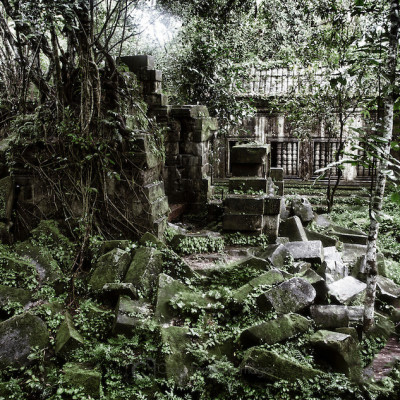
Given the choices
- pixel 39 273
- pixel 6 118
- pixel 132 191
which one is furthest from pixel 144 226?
pixel 6 118

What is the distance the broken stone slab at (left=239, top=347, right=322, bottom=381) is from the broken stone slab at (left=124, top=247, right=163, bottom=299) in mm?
1632

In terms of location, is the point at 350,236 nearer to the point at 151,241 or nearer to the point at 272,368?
the point at 151,241

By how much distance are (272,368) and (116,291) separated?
6.73 feet

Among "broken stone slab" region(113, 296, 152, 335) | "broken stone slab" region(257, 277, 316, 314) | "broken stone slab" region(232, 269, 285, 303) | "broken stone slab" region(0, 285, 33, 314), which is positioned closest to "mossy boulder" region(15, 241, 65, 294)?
"broken stone slab" region(0, 285, 33, 314)

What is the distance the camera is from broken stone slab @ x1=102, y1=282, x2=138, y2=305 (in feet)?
15.7

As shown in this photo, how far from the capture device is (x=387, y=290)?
5.90 metres

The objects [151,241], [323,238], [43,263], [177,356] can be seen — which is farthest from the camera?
[323,238]

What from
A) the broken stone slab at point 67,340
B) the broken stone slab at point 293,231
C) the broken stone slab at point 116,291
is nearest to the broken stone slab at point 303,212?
the broken stone slab at point 293,231

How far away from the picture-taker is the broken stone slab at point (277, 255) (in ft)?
19.3

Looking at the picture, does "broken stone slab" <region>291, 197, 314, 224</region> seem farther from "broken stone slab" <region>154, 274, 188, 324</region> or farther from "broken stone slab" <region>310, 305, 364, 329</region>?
"broken stone slab" <region>154, 274, 188, 324</region>

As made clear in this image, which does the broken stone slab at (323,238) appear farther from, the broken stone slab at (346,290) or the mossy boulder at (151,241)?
the mossy boulder at (151,241)

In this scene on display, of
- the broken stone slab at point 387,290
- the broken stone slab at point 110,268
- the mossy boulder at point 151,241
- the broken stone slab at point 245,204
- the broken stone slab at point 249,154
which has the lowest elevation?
the broken stone slab at point 387,290

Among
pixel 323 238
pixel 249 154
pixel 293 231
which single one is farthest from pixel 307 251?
pixel 249 154

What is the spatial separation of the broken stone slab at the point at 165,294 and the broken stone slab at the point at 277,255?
59.6 inches
